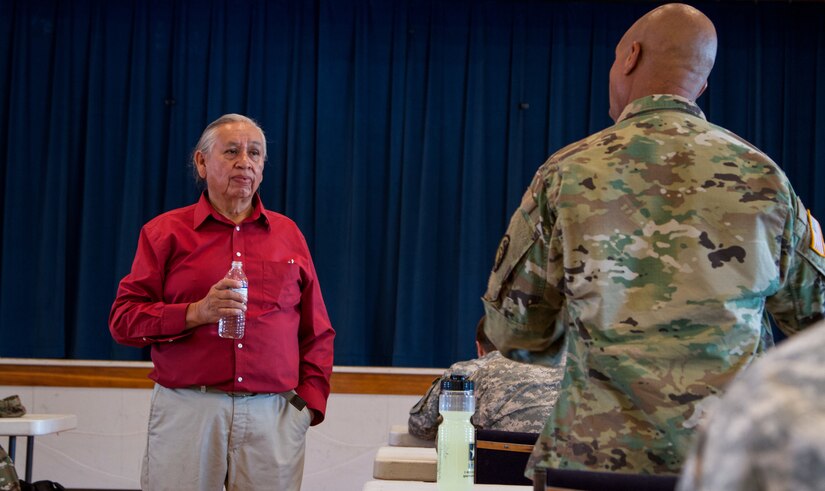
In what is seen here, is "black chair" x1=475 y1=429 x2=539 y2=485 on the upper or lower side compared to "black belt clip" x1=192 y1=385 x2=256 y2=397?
lower

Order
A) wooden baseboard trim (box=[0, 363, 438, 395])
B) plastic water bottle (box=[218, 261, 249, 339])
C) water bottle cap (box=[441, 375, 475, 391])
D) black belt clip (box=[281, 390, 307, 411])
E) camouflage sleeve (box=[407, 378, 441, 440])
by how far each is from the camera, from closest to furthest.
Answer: water bottle cap (box=[441, 375, 475, 391])
plastic water bottle (box=[218, 261, 249, 339])
black belt clip (box=[281, 390, 307, 411])
camouflage sleeve (box=[407, 378, 441, 440])
wooden baseboard trim (box=[0, 363, 438, 395])

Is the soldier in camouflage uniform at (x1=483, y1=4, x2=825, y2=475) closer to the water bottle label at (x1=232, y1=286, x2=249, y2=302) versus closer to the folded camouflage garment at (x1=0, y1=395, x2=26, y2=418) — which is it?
the water bottle label at (x1=232, y1=286, x2=249, y2=302)

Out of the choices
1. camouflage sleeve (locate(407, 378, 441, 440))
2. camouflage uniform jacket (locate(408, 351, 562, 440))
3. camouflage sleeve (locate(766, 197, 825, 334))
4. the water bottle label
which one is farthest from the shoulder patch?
camouflage sleeve (locate(407, 378, 441, 440))

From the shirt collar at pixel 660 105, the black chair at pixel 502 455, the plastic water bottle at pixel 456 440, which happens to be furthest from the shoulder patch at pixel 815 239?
the black chair at pixel 502 455

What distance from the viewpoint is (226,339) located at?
2934 mm

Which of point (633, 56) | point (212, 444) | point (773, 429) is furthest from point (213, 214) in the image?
point (773, 429)

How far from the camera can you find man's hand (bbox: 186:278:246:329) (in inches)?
109

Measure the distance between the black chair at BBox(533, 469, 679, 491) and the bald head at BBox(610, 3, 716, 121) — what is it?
751 mm

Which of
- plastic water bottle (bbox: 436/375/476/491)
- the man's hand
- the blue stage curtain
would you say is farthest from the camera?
the blue stage curtain

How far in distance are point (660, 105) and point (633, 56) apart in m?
0.13

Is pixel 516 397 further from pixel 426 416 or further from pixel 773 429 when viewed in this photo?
pixel 773 429

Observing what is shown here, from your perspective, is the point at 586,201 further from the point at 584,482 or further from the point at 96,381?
the point at 96,381

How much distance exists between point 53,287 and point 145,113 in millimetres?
1256

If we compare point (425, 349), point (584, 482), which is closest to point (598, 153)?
point (584, 482)
